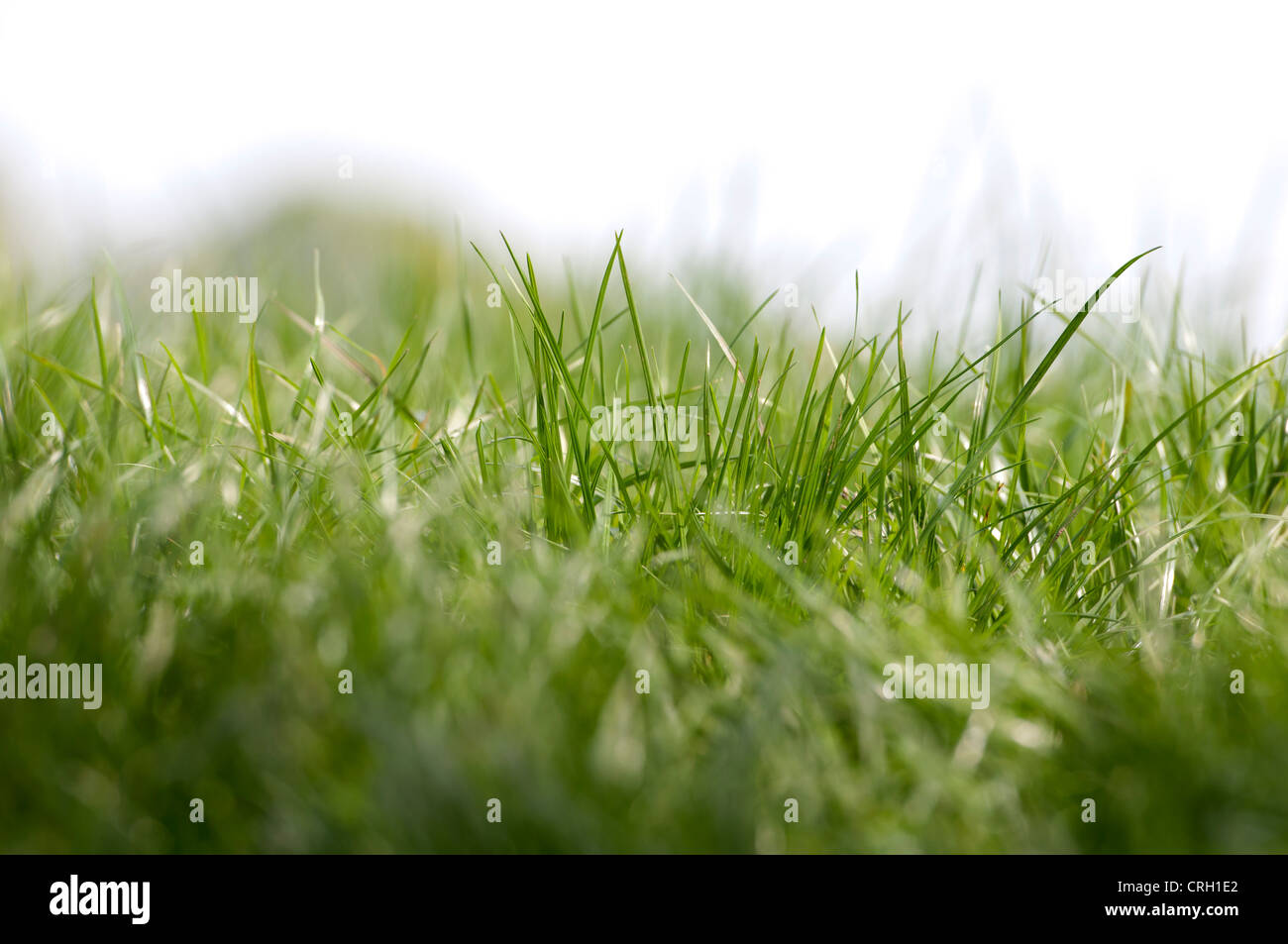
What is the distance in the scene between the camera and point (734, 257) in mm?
3955

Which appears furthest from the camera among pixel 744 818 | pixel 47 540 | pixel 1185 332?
pixel 1185 332

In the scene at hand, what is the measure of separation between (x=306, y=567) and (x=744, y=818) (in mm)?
873

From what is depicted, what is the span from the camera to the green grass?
1.20 m

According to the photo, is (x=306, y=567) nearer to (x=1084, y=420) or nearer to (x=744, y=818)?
(x=744, y=818)

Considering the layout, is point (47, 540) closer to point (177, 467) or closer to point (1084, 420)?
point (177, 467)

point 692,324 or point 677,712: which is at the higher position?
point 692,324

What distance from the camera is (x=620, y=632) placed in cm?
148

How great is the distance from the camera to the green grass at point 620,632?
1204 millimetres

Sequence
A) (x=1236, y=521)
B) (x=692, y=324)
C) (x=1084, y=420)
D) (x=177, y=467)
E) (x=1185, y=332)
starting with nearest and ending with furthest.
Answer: (x=177, y=467), (x=1236, y=521), (x=1084, y=420), (x=1185, y=332), (x=692, y=324)
